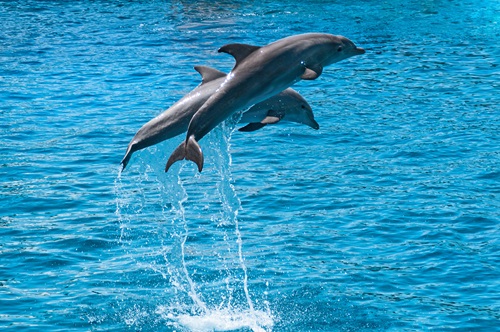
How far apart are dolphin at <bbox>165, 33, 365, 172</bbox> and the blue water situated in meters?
2.36

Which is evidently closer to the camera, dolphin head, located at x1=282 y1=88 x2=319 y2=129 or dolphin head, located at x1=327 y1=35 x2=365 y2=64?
dolphin head, located at x1=327 y1=35 x2=365 y2=64

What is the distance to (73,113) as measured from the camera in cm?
2398

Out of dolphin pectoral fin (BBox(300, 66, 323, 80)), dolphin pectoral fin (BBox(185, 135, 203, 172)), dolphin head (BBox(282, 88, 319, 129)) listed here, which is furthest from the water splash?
dolphin pectoral fin (BBox(185, 135, 203, 172))

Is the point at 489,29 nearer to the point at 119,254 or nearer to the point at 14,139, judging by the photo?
the point at 14,139

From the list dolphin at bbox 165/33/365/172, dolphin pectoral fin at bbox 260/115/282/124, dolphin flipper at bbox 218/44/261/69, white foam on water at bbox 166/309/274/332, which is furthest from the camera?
white foam on water at bbox 166/309/274/332

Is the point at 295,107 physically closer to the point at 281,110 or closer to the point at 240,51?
the point at 281,110

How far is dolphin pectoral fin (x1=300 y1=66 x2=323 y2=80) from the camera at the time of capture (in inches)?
434

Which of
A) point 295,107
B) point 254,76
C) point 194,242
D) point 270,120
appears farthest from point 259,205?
point 254,76

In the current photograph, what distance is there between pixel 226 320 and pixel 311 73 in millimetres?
4430

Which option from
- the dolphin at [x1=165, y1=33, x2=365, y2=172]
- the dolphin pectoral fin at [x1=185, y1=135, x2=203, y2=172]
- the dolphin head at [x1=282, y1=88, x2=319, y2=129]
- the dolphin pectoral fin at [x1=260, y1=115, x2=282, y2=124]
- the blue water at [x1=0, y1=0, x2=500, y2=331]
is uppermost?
the dolphin at [x1=165, y1=33, x2=365, y2=172]

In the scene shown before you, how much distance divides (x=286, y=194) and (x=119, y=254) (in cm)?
400

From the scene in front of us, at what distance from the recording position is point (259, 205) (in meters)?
17.5

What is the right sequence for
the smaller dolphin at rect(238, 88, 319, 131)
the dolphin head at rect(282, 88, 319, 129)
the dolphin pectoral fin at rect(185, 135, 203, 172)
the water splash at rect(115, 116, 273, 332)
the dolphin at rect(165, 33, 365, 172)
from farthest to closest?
1. the water splash at rect(115, 116, 273, 332)
2. the dolphin head at rect(282, 88, 319, 129)
3. the smaller dolphin at rect(238, 88, 319, 131)
4. the dolphin at rect(165, 33, 365, 172)
5. the dolphin pectoral fin at rect(185, 135, 203, 172)

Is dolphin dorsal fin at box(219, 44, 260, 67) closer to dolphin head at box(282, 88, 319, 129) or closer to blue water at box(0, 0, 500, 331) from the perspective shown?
dolphin head at box(282, 88, 319, 129)
